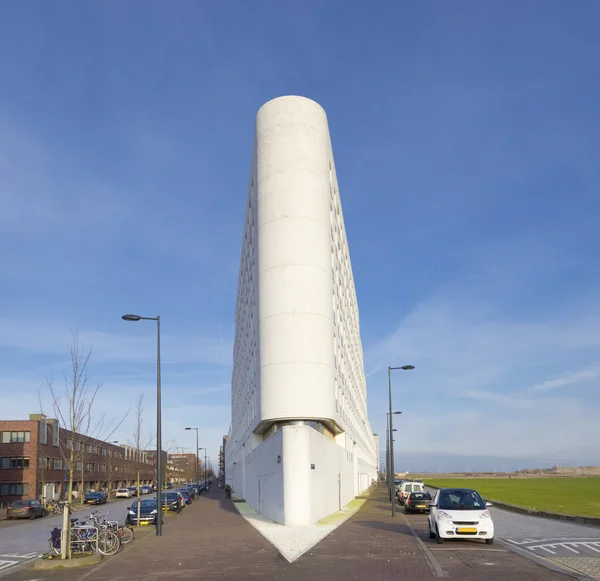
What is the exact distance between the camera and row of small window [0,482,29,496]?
64750 millimetres

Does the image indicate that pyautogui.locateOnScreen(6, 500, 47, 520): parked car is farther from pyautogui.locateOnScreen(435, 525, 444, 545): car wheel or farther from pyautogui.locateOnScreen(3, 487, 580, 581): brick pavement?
pyautogui.locateOnScreen(435, 525, 444, 545): car wheel

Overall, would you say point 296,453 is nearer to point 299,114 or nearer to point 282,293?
point 282,293

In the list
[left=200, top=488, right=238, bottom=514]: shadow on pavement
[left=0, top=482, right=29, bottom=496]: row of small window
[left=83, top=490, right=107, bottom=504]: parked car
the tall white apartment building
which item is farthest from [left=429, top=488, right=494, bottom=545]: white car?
[left=0, top=482, right=29, bottom=496]: row of small window

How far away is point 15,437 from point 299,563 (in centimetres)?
5761

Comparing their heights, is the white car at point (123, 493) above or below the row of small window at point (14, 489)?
below

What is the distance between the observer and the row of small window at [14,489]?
64750 mm

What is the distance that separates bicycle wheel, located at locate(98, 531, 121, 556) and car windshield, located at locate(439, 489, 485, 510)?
33.5ft

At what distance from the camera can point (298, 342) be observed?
108 feet

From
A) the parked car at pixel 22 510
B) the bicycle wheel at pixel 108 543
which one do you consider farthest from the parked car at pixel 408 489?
the bicycle wheel at pixel 108 543

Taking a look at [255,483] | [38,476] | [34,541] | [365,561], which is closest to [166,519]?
[255,483]

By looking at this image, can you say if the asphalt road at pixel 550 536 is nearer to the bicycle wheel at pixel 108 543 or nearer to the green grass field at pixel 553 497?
the green grass field at pixel 553 497

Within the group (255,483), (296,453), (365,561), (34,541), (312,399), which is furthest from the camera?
(255,483)

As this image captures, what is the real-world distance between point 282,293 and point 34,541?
1547 centimetres

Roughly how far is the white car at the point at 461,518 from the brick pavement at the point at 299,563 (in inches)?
38.1
